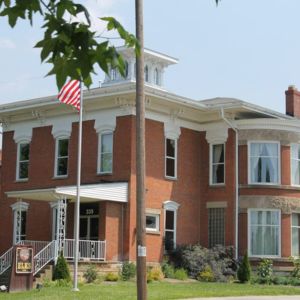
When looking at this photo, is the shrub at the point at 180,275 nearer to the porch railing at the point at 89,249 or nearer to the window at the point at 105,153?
the porch railing at the point at 89,249

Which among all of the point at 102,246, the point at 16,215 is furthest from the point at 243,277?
the point at 16,215

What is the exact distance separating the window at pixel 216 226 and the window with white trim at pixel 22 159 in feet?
33.2

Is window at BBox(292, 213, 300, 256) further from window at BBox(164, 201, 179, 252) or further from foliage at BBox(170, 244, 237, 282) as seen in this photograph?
window at BBox(164, 201, 179, 252)

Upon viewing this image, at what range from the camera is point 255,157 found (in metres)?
35.7

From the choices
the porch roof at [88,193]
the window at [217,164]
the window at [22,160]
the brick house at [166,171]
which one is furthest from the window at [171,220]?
the window at [22,160]

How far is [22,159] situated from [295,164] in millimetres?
14449

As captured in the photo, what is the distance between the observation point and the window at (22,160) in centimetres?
3812

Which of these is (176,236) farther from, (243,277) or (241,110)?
(241,110)

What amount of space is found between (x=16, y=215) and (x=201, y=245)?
32.0 feet

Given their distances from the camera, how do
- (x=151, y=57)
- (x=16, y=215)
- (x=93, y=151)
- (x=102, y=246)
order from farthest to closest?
(x=151, y=57), (x=16, y=215), (x=93, y=151), (x=102, y=246)

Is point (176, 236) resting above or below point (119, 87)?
below

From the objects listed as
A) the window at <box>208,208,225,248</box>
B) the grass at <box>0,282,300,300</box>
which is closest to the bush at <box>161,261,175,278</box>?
the window at <box>208,208,225,248</box>

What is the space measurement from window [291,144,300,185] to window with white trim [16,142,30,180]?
1395 centimetres

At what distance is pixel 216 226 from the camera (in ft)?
119
